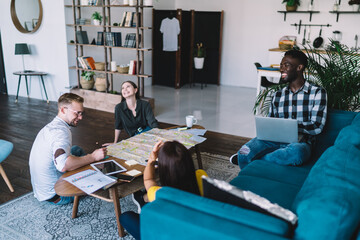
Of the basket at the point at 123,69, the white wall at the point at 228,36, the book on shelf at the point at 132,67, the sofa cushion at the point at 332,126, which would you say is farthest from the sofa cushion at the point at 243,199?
the white wall at the point at 228,36

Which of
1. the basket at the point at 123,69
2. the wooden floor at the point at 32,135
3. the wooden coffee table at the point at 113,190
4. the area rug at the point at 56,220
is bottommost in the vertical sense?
the wooden floor at the point at 32,135

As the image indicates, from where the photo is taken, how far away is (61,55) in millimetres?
6508

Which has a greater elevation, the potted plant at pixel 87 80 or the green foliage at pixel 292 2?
the green foliage at pixel 292 2

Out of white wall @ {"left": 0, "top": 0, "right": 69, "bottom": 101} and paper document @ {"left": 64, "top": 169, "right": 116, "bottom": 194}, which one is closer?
paper document @ {"left": 64, "top": 169, "right": 116, "bottom": 194}

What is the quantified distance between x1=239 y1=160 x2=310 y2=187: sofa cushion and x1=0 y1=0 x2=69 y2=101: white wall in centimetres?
492

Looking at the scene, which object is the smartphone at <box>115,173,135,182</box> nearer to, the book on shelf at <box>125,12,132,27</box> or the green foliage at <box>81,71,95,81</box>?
the book on shelf at <box>125,12,132,27</box>

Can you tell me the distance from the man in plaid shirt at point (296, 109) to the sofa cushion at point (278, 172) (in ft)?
0.38

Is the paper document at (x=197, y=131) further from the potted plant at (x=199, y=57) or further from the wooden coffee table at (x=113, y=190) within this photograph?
the potted plant at (x=199, y=57)

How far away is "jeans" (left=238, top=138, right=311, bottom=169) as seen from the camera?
106 inches

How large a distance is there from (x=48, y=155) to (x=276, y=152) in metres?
1.81

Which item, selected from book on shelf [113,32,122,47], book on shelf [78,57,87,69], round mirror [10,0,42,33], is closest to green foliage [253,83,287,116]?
book on shelf [113,32,122,47]

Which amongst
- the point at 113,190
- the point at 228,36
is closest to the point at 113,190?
the point at 113,190

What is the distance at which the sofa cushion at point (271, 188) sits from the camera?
2.16m

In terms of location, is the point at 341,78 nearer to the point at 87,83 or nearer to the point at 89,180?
the point at 89,180
